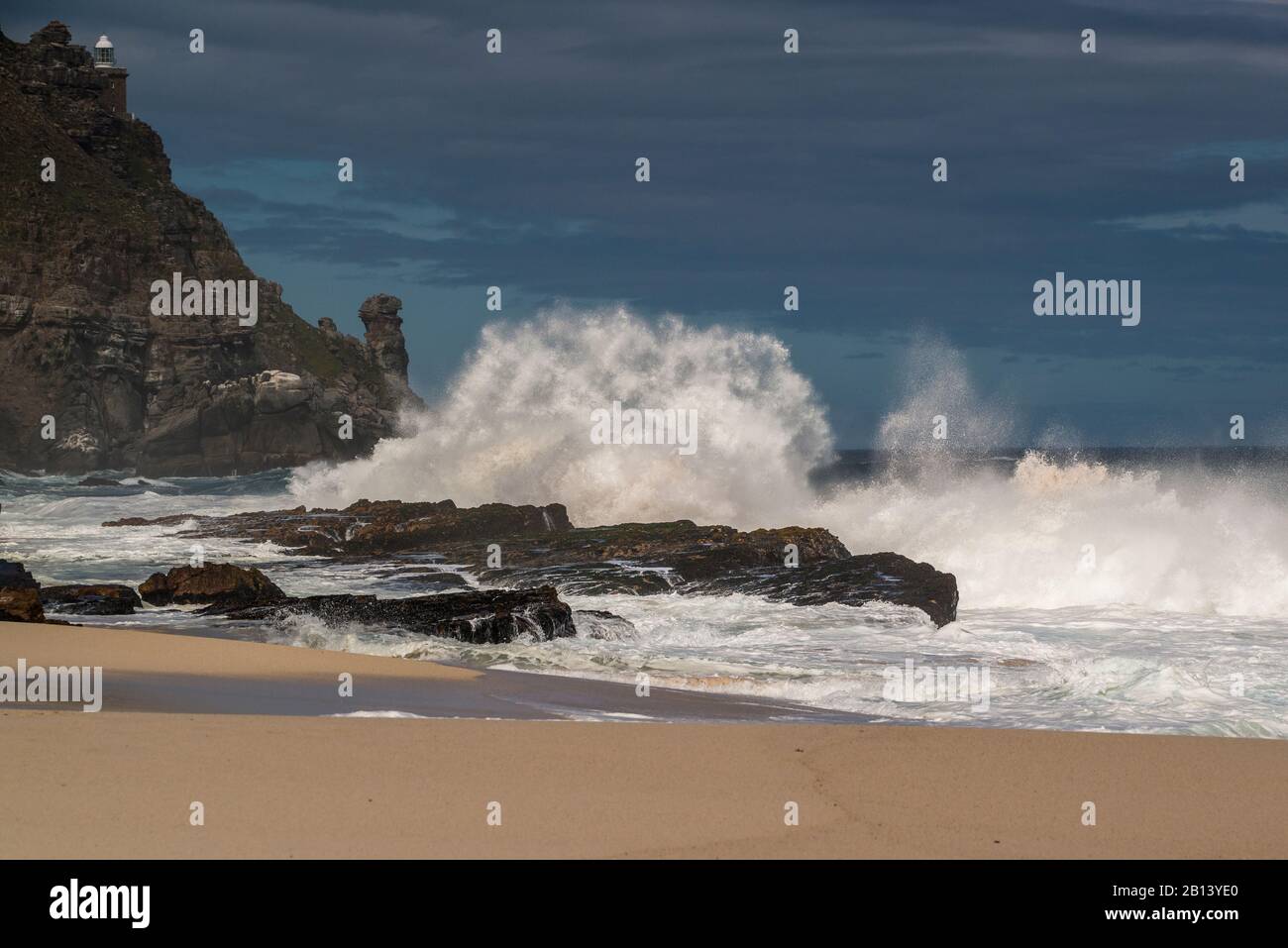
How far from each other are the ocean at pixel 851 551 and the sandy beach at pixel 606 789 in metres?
1.97

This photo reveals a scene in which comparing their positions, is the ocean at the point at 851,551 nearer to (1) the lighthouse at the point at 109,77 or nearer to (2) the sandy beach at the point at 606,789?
(2) the sandy beach at the point at 606,789

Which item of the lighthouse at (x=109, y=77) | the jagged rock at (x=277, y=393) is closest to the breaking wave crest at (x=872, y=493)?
the jagged rock at (x=277, y=393)

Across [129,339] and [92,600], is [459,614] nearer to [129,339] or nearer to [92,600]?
[92,600]

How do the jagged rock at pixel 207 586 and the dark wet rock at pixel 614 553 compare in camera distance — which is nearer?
the jagged rock at pixel 207 586

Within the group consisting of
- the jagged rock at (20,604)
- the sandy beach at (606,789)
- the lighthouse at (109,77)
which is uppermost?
the lighthouse at (109,77)

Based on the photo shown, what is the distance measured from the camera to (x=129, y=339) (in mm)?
78500

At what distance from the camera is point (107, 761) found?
6828mm

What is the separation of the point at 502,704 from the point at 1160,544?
14.5m

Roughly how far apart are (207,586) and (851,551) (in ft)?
45.5

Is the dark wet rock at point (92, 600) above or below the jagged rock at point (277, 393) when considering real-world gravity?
below

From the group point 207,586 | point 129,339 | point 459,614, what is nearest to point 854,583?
point 459,614

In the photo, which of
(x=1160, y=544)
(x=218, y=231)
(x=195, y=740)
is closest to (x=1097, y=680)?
(x=195, y=740)

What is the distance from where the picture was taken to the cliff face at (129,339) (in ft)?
248

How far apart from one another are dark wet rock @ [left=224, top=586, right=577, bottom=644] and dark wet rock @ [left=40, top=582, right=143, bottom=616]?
1.68 meters
